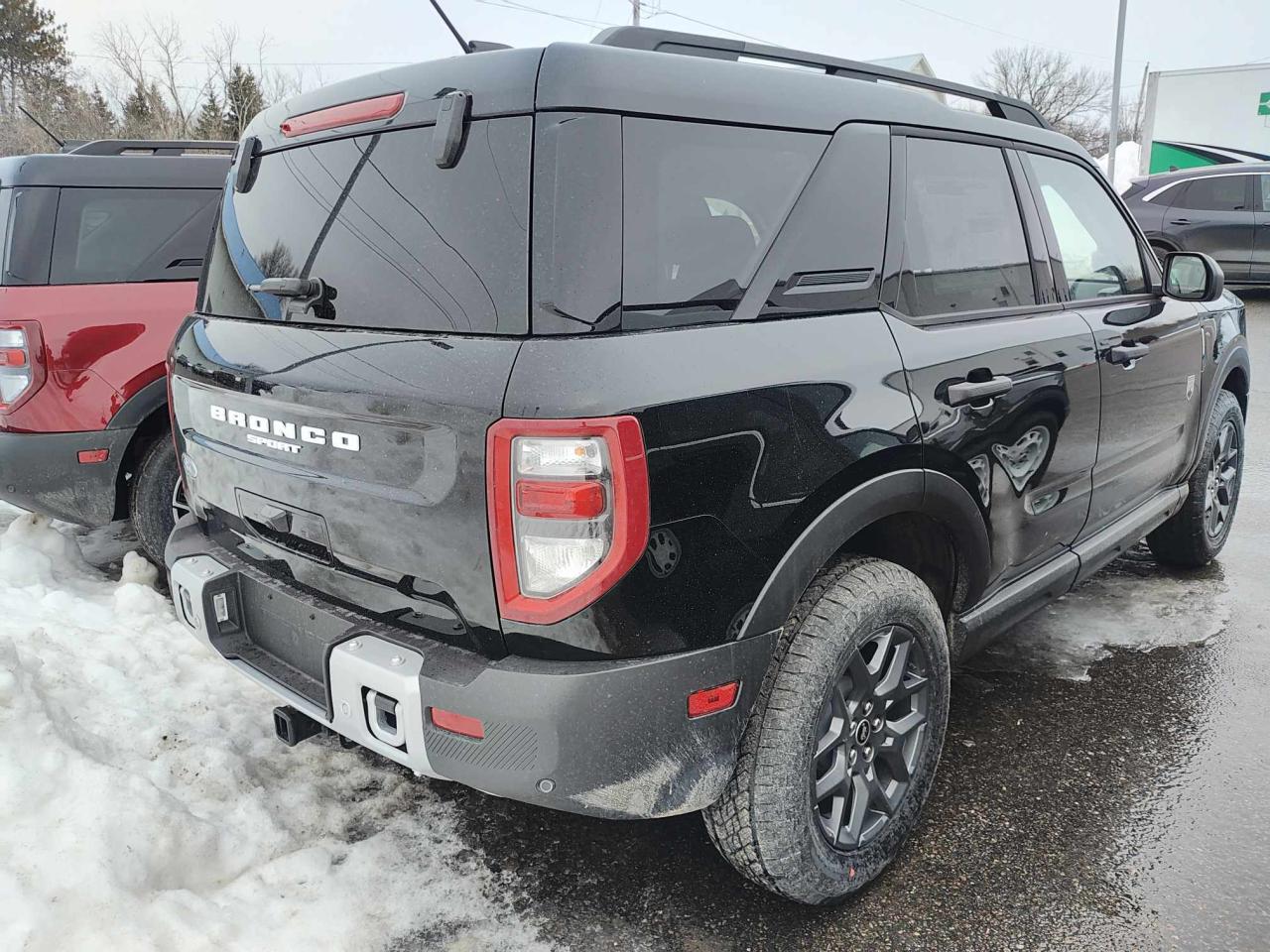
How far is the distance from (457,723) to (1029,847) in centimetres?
161

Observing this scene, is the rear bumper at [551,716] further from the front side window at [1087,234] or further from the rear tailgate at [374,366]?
the front side window at [1087,234]

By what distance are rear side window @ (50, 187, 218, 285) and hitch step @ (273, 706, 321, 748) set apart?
2560 millimetres

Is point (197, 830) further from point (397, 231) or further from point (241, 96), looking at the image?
point (241, 96)

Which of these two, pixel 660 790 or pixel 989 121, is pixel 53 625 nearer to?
pixel 660 790

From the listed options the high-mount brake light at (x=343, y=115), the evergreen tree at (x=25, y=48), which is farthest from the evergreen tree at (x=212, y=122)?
the high-mount brake light at (x=343, y=115)

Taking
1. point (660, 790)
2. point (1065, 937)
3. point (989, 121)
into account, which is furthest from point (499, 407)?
point (989, 121)

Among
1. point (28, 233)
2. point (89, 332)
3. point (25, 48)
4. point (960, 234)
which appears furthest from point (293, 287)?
point (25, 48)

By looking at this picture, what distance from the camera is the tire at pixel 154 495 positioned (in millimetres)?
4121

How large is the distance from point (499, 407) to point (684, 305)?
0.44 m

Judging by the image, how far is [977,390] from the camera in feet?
7.95

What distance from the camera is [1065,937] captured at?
7.13ft

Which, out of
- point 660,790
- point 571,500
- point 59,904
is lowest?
point 59,904

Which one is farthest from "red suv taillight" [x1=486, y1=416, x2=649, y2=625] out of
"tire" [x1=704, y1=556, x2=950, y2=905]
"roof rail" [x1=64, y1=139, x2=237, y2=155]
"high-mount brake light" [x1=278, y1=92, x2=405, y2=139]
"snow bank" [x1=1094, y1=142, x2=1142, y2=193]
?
"snow bank" [x1=1094, y1=142, x2=1142, y2=193]

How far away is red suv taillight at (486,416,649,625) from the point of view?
1.67 metres
